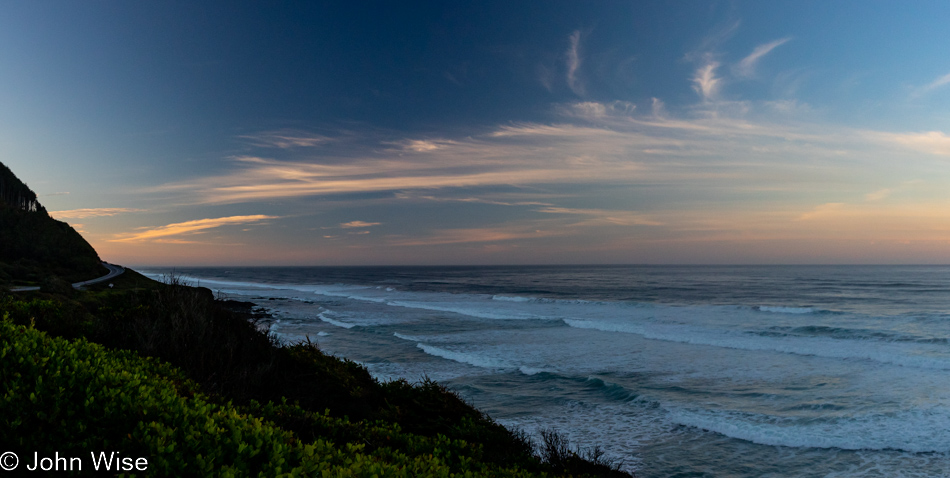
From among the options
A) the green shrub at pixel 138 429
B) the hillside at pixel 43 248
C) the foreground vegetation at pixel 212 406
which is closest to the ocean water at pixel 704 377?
the foreground vegetation at pixel 212 406

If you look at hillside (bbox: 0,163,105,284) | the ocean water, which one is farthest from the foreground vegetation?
hillside (bbox: 0,163,105,284)

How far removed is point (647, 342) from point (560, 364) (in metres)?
8.98

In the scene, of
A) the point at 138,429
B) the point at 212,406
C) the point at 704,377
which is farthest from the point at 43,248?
the point at 704,377

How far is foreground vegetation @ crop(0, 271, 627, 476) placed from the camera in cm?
405

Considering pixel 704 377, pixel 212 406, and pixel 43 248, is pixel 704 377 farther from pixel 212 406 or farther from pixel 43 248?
pixel 43 248

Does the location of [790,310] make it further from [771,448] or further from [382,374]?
[382,374]

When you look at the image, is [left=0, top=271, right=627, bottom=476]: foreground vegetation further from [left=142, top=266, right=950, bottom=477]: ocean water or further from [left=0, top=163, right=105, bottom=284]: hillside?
[left=0, top=163, right=105, bottom=284]: hillside

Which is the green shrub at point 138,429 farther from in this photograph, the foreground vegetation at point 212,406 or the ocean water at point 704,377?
the ocean water at point 704,377

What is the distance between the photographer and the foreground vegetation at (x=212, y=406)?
4047 millimetres

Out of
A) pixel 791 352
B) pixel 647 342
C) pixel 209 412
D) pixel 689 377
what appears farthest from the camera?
pixel 647 342

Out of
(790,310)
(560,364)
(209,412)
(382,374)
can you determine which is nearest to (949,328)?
(790,310)

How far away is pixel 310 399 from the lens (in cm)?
983

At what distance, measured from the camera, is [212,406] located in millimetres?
4996

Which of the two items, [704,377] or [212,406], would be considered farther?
[704,377]
